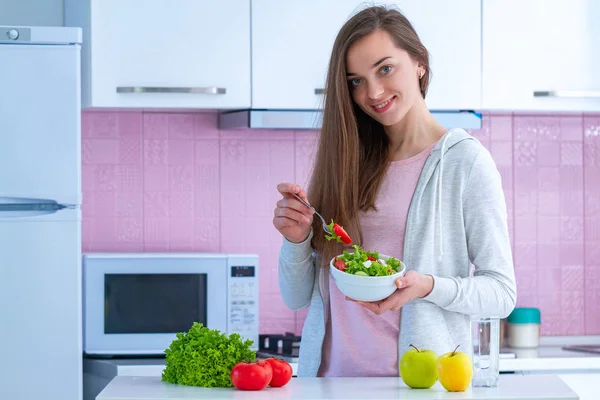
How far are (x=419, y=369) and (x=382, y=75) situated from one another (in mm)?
579

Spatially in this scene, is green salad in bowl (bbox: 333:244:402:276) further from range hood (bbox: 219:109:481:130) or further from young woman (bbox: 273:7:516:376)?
range hood (bbox: 219:109:481:130)

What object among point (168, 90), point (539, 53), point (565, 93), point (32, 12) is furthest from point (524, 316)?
point (32, 12)

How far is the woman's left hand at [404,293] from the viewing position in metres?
1.78

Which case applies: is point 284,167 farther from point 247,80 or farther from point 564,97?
point 564,97

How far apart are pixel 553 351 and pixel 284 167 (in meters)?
1.11

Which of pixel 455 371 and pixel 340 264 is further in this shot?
pixel 340 264

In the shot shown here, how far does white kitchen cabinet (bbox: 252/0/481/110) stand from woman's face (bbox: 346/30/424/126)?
3.92ft

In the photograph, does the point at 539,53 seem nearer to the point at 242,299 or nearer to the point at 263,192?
the point at 263,192

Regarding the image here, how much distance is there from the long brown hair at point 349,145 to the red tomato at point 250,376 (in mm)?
367

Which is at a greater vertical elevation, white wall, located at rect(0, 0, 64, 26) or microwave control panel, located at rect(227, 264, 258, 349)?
white wall, located at rect(0, 0, 64, 26)

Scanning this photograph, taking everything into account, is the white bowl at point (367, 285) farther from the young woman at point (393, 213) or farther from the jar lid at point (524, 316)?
the jar lid at point (524, 316)

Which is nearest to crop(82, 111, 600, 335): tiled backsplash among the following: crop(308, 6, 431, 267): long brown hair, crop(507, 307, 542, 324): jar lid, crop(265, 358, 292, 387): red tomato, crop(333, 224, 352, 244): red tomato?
crop(507, 307, 542, 324): jar lid

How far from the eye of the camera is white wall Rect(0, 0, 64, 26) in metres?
3.38

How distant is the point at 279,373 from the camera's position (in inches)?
69.7
